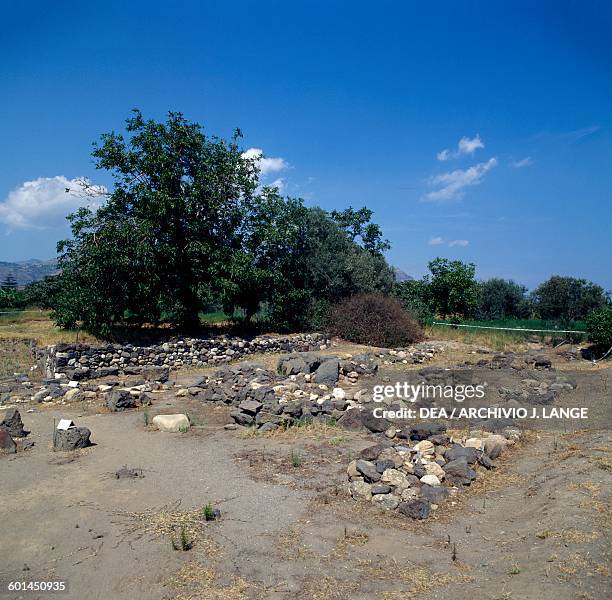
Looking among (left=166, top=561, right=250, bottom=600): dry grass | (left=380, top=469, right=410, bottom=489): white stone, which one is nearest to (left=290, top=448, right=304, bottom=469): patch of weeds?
(left=380, top=469, right=410, bottom=489): white stone

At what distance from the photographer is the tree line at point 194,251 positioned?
18062 mm

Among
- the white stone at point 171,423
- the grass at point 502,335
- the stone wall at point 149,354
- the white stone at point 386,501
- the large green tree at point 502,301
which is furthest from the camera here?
the large green tree at point 502,301

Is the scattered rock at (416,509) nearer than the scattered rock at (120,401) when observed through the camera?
Yes

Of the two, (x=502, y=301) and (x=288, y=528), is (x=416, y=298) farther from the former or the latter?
(x=288, y=528)

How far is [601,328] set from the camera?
776 inches

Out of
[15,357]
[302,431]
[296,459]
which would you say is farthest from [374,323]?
[296,459]

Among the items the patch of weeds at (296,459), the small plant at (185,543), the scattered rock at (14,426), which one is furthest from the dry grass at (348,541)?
the scattered rock at (14,426)

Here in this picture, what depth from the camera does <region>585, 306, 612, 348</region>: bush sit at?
64.0 ft

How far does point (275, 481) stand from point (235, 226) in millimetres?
15086

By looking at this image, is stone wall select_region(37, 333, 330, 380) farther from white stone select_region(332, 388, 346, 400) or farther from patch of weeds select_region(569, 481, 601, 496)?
patch of weeds select_region(569, 481, 601, 496)

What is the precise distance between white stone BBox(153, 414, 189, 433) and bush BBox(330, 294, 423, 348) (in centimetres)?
1289

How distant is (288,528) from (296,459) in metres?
2.21

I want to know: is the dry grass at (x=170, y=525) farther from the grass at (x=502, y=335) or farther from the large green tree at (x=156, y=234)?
the grass at (x=502, y=335)

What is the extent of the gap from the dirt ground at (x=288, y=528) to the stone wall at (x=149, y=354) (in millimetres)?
7847
